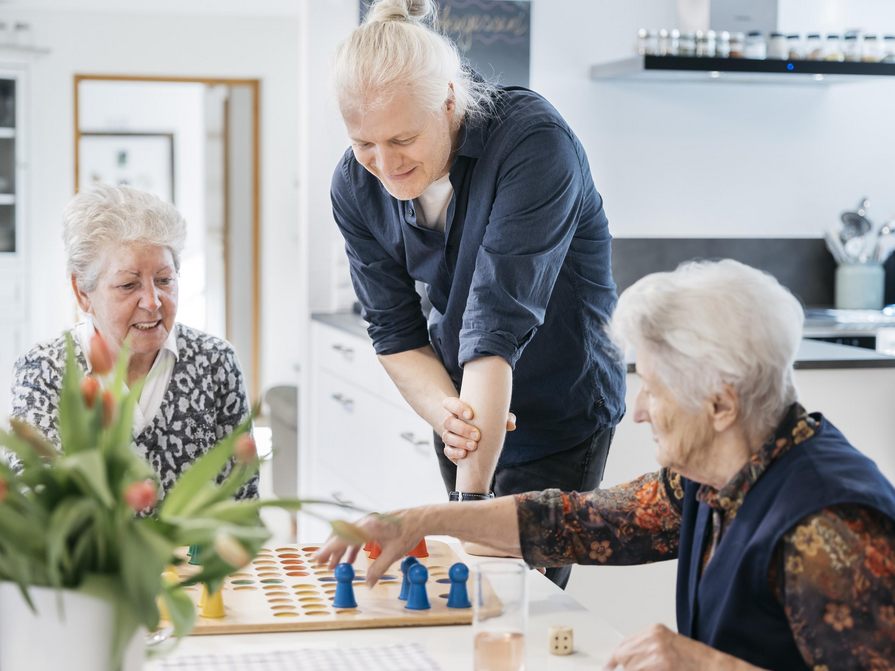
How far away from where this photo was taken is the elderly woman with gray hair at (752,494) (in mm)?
1307

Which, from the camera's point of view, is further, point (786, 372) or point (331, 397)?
point (331, 397)

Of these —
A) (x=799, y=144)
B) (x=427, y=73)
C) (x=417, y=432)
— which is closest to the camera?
(x=427, y=73)

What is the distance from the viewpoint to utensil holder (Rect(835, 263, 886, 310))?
489 cm

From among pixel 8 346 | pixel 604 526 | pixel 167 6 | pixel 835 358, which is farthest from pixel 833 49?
pixel 8 346

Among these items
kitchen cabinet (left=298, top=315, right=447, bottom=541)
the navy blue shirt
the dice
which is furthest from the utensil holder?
the dice

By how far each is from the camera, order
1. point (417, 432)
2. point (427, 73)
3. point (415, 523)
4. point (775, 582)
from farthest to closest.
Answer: point (417, 432) → point (427, 73) → point (415, 523) → point (775, 582)

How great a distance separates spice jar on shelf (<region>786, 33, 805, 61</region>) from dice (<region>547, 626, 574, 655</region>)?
3463 millimetres

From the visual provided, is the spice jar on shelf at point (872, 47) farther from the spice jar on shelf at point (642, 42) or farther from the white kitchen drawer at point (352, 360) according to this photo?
the white kitchen drawer at point (352, 360)

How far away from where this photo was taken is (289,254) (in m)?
8.40

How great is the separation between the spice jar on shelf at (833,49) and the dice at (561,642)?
3505 millimetres

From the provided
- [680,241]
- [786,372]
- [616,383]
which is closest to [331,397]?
[680,241]

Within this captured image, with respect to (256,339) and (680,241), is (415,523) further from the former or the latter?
(256,339)

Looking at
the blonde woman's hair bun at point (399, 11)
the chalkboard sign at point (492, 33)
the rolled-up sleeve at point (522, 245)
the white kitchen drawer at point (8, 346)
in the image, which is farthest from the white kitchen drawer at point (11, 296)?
the rolled-up sleeve at point (522, 245)

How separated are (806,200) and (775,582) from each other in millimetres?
3810
